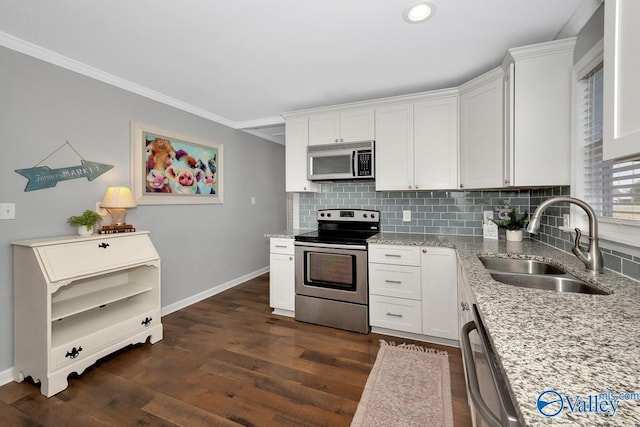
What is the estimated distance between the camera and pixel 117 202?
2.41 meters

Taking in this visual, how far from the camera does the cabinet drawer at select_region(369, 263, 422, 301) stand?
2.54 meters

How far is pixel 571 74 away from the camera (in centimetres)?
188

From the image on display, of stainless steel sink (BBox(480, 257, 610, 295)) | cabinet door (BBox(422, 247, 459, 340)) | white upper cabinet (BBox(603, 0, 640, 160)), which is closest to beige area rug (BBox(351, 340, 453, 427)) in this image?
cabinet door (BBox(422, 247, 459, 340))

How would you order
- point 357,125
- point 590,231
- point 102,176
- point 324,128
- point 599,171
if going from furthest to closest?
point 324,128
point 357,125
point 102,176
point 599,171
point 590,231

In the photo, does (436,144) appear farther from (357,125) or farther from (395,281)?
(395,281)

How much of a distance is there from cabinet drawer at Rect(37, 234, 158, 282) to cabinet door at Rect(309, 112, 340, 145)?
1989 millimetres

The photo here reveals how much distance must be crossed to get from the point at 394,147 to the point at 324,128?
0.81 meters

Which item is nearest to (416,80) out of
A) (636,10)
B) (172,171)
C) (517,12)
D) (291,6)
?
(517,12)

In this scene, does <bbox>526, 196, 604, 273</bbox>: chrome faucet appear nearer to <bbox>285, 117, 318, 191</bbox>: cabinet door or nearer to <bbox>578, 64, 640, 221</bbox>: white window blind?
<bbox>578, 64, 640, 221</bbox>: white window blind

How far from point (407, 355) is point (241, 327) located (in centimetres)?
161

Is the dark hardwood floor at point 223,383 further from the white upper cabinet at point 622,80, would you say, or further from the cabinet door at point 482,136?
the white upper cabinet at point 622,80

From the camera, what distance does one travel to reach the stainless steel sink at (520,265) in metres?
1.75

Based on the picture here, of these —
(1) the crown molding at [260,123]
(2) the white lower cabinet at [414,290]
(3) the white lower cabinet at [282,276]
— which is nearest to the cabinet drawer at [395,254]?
(2) the white lower cabinet at [414,290]

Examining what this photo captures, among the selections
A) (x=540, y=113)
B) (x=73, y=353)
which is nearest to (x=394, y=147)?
(x=540, y=113)
